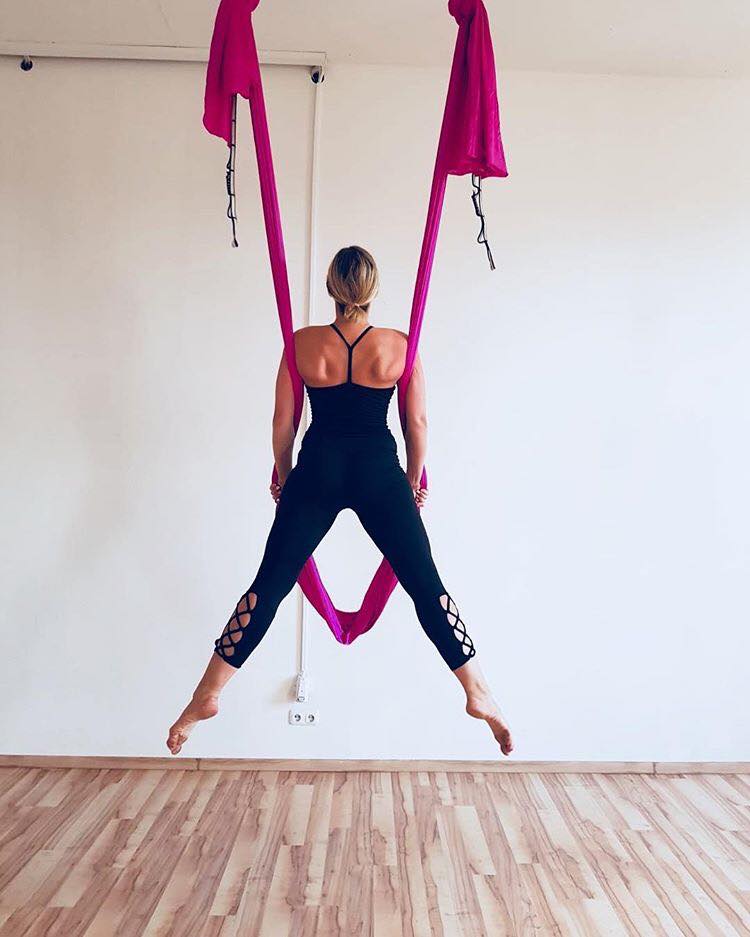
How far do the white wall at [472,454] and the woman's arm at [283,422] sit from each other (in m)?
0.86

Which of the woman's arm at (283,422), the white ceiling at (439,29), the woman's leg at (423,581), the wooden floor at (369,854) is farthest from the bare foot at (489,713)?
the white ceiling at (439,29)

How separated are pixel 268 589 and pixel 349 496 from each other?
1.18 feet

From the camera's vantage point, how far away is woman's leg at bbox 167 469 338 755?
9.02ft

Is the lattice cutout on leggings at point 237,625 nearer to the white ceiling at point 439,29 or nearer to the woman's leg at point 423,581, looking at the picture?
the woman's leg at point 423,581

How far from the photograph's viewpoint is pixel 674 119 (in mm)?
3957

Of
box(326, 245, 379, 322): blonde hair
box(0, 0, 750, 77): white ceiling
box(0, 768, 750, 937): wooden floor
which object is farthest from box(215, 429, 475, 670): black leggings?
box(0, 0, 750, 77): white ceiling

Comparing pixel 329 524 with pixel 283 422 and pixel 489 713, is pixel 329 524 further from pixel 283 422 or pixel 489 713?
pixel 489 713

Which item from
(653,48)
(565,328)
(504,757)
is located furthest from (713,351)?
(504,757)

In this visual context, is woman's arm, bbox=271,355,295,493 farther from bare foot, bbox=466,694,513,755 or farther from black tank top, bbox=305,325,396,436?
bare foot, bbox=466,694,513,755

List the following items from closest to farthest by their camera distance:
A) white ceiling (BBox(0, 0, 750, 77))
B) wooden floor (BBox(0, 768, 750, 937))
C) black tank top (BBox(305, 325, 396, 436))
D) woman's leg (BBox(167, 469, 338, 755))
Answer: wooden floor (BBox(0, 768, 750, 937))
woman's leg (BBox(167, 469, 338, 755))
black tank top (BBox(305, 325, 396, 436))
white ceiling (BBox(0, 0, 750, 77))

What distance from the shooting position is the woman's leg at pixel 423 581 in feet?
8.99

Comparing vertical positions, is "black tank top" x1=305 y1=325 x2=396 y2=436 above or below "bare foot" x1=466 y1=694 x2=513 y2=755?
above

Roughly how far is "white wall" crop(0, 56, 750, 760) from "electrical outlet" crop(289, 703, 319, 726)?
48 millimetres

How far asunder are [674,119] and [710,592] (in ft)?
6.49
